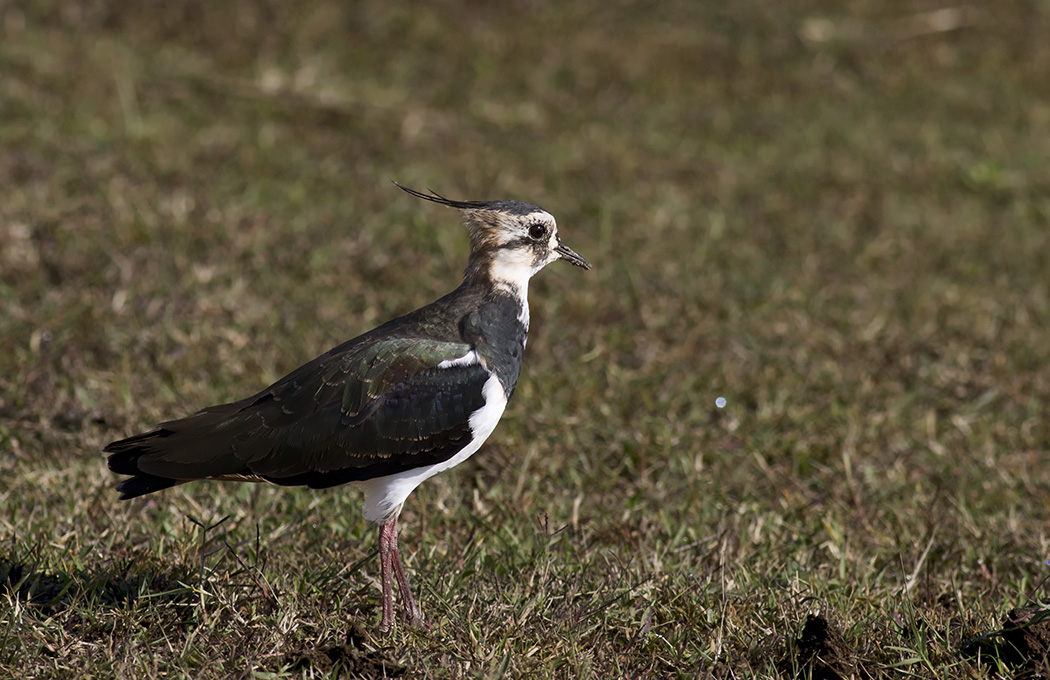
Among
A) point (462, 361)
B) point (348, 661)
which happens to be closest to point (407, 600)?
point (348, 661)

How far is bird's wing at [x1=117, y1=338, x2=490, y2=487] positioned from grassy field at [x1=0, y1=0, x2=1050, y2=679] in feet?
1.09

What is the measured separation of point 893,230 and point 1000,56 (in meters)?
4.50

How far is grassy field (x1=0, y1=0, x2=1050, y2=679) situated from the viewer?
3547 millimetres

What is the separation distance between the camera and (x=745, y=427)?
5.50m

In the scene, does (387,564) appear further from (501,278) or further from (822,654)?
(822,654)

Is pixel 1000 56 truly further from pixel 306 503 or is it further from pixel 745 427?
pixel 306 503

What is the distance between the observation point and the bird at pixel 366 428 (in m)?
3.59

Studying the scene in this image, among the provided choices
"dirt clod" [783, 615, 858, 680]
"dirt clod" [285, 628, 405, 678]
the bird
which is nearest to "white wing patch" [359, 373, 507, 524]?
the bird

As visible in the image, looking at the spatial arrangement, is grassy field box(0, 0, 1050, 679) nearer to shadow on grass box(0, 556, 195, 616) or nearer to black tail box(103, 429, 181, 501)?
shadow on grass box(0, 556, 195, 616)

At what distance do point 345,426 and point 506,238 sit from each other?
825mm

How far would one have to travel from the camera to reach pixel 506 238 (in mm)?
3922

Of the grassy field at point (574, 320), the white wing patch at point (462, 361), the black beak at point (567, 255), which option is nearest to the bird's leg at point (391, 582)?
the grassy field at point (574, 320)

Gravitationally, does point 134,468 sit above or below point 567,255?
below

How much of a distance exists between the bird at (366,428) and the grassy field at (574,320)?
11.4 inches
